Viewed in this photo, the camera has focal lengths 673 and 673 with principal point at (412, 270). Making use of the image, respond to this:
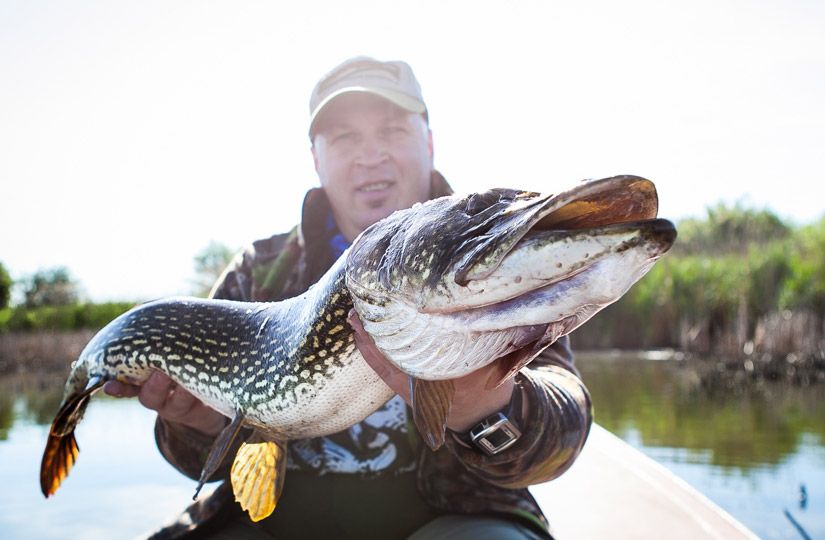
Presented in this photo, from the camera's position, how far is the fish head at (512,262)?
1.03m

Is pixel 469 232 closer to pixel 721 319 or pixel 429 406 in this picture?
pixel 429 406

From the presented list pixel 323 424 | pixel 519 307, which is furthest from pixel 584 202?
pixel 323 424

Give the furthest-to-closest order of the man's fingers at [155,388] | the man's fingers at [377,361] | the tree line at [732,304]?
1. the tree line at [732,304]
2. the man's fingers at [155,388]
3. the man's fingers at [377,361]

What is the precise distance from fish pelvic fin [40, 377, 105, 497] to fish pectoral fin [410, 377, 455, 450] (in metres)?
1.35

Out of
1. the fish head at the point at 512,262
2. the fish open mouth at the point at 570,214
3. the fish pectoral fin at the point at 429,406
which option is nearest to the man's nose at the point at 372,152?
the fish head at the point at 512,262

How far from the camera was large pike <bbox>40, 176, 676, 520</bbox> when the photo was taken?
107 centimetres

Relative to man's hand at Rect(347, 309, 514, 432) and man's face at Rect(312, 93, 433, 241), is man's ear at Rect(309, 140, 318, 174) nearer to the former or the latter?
man's face at Rect(312, 93, 433, 241)

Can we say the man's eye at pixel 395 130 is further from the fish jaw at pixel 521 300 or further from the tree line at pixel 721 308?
the tree line at pixel 721 308

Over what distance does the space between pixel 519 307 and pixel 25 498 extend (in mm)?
5389

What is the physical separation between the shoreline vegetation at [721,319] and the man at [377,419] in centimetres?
876

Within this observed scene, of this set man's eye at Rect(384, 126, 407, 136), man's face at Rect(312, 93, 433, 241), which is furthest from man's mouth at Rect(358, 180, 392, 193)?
man's eye at Rect(384, 126, 407, 136)

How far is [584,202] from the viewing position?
1.08 metres

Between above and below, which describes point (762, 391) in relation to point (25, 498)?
below

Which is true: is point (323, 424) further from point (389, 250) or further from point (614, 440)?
point (614, 440)
